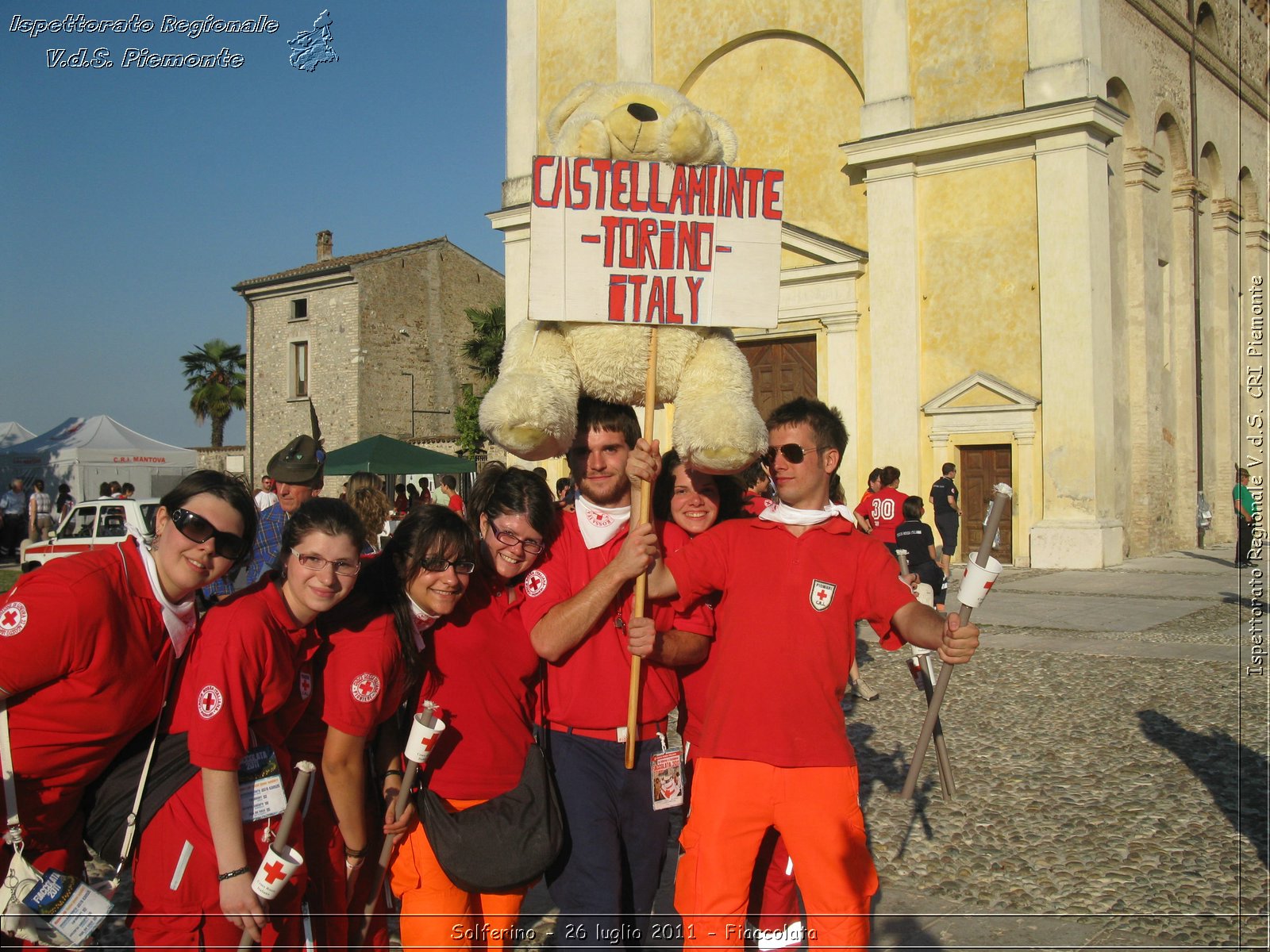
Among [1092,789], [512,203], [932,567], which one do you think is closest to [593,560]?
[1092,789]

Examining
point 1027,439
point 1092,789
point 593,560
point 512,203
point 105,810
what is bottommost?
point 1092,789

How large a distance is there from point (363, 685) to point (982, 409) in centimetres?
1857

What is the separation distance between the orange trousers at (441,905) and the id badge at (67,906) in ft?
2.81

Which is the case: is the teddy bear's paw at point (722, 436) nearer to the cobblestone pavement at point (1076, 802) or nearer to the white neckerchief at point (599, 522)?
the white neckerchief at point (599, 522)

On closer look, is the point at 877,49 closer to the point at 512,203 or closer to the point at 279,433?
the point at 512,203

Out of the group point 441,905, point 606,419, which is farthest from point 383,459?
point 441,905

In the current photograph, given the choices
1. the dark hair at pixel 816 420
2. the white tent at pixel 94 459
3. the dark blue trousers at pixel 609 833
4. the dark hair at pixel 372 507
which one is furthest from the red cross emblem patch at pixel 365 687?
the white tent at pixel 94 459

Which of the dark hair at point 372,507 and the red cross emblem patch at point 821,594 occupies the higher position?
the dark hair at point 372,507

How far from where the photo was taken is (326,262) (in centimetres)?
3838

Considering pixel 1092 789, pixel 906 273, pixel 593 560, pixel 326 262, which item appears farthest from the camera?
pixel 326 262

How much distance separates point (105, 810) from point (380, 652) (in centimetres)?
88

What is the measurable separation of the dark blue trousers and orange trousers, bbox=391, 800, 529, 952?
19 cm

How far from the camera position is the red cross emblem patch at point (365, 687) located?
3.08 metres

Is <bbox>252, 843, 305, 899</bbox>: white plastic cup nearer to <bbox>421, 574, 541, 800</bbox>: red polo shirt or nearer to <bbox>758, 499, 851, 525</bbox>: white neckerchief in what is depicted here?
<bbox>421, 574, 541, 800</bbox>: red polo shirt
